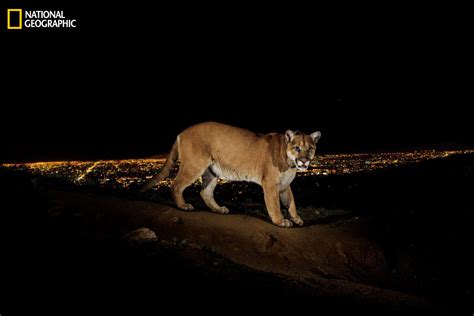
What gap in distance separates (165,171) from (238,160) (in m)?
1.69

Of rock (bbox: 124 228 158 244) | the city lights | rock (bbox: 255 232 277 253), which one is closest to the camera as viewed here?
rock (bbox: 124 228 158 244)

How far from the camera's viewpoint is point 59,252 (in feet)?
18.9

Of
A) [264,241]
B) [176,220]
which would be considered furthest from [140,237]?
[264,241]

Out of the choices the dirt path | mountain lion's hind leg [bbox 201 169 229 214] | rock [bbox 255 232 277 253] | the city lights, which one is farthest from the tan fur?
the city lights

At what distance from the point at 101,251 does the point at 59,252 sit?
508 mm

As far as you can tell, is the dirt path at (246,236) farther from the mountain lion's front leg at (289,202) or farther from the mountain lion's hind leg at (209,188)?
the mountain lion's hind leg at (209,188)

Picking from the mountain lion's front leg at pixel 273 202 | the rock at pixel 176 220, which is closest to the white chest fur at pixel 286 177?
the mountain lion's front leg at pixel 273 202

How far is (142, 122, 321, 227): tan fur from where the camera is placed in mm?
9836

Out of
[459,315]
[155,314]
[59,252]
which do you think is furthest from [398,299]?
[59,252]

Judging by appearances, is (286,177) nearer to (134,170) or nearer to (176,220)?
(176,220)

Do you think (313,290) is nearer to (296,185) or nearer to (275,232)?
(275,232)

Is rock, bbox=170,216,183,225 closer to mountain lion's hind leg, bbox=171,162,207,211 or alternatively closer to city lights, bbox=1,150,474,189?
mountain lion's hind leg, bbox=171,162,207,211

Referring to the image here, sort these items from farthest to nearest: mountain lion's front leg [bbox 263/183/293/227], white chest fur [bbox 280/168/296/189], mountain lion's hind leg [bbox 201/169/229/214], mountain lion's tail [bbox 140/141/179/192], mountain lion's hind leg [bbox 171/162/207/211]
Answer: mountain lion's hind leg [bbox 201/169/229/214] < mountain lion's tail [bbox 140/141/179/192] < mountain lion's hind leg [bbox 171/162/207/211] < white chest fur [bbox 280/168/296/189] < mountain lion's front leg [bbox 263/183/293/227]

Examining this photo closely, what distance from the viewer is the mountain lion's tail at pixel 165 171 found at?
1033 centimetres
